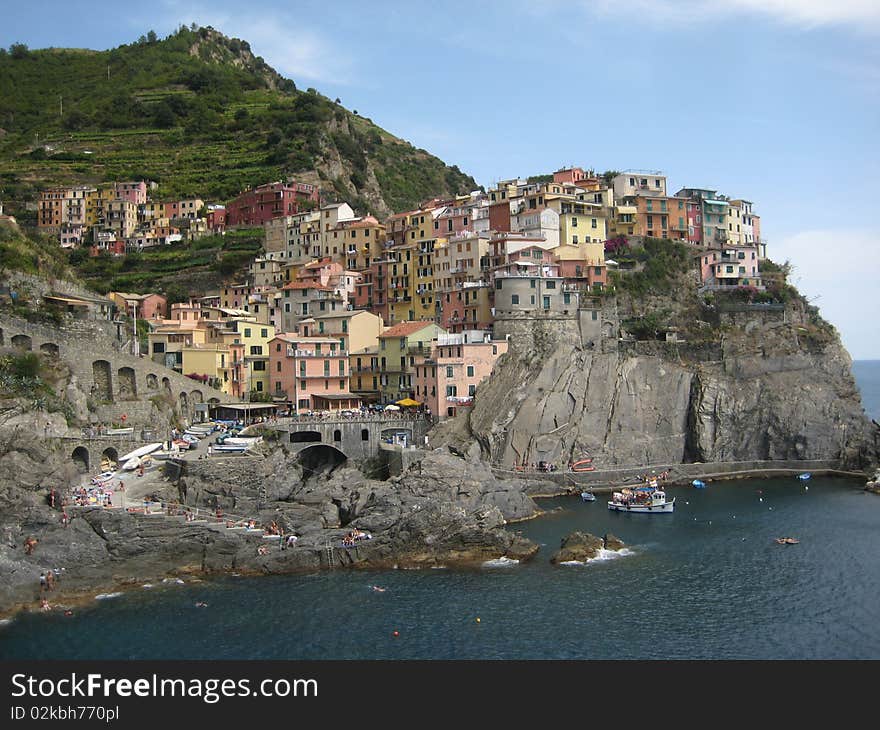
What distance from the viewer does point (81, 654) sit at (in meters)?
34.3

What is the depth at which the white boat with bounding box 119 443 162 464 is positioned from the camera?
5203 cm

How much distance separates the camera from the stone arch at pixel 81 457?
5200cm

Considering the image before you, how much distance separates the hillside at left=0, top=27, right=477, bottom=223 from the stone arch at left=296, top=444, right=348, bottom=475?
4878 cm

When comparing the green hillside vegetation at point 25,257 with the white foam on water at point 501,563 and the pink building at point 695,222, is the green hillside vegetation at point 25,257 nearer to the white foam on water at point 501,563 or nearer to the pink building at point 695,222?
the white foam on water at point 501,563

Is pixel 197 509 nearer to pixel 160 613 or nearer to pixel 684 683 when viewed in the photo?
pixel 160 613

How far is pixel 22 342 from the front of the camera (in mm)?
56750

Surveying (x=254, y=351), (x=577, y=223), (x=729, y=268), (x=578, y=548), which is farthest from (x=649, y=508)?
(x=729, y=268)

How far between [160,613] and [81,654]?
4.62 meters

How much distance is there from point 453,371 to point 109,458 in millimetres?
23790

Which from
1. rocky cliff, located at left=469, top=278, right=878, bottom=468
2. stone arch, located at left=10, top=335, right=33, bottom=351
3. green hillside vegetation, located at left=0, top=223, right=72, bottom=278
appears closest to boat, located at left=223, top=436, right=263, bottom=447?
stone arch, located at left=10, top=335, right=33, bottom=351

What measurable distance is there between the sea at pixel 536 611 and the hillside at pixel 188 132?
2736 inches

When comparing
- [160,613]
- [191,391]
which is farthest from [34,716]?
[191,391]

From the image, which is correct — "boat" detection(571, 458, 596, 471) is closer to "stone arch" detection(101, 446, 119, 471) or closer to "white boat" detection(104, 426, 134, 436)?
"white boat" detection(104, 426, 134, 436)

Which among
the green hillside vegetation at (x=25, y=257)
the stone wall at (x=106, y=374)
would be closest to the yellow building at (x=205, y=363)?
the stone wall at (x=106, y=374)
